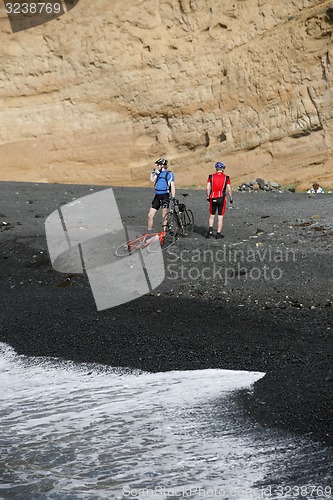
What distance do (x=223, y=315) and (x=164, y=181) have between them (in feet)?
16.2

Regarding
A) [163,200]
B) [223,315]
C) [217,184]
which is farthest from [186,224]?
[223,315]

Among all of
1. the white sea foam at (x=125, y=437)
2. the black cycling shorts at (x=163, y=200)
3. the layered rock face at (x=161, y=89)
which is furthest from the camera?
the layered rock face at (x=161, y=89)

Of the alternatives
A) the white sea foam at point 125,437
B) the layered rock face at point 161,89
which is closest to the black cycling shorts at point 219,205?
the white sea foam at point 125,437

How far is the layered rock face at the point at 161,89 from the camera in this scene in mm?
26312

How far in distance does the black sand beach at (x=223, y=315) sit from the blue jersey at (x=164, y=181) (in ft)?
3.98

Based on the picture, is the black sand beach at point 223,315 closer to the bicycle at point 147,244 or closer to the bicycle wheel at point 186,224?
the bicycle wheel at point 186,224

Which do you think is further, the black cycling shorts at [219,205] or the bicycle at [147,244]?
the black cycling shorts at [219,205]

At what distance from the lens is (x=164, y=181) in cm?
1347

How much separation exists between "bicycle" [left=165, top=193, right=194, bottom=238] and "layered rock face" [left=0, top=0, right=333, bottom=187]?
12.3 metres

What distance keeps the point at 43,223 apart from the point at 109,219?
1.73 meters

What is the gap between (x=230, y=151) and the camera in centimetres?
2720

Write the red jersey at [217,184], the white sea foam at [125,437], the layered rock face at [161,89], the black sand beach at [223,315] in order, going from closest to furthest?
1. the white sea foam at [125,437]
2. the black sand beach at [223,315]
3. the red jersey at [217,184]
4. the layered rock face at [161,89]

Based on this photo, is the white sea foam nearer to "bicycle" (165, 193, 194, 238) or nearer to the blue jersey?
"bicycle" (165, 193, 194, 238)

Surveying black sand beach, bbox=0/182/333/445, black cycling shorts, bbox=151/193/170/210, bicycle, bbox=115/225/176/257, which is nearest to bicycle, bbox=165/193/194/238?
black cycling shorts, bbox=151/193/170/210
